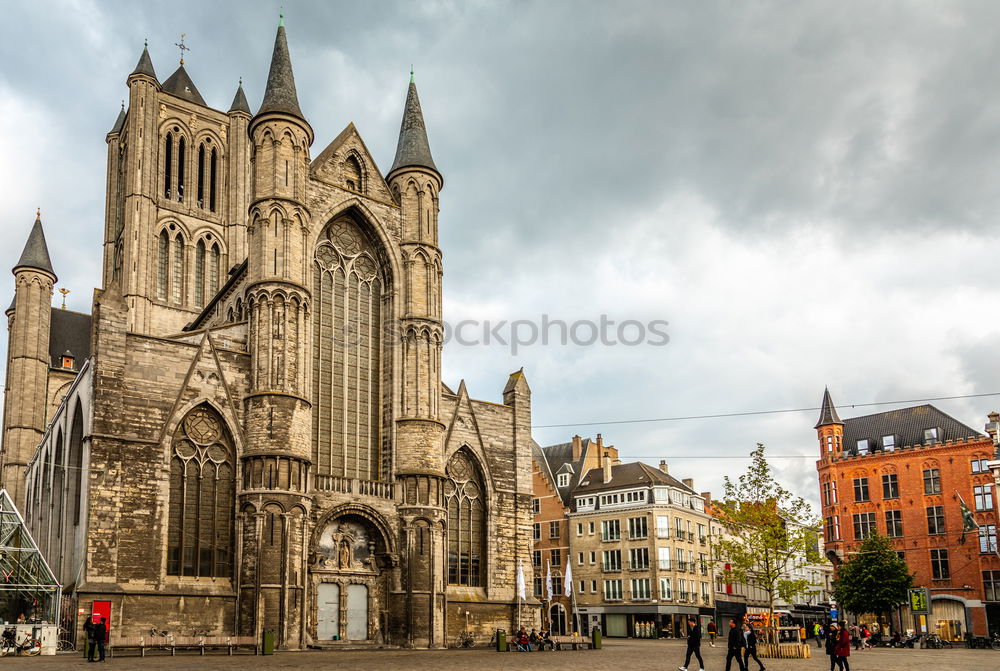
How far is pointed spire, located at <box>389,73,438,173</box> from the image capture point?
41.3 m

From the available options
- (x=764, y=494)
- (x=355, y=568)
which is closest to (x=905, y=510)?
(x=764, y=494)

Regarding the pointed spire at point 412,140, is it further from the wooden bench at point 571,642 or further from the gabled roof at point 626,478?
the gabled roof at point 626,478

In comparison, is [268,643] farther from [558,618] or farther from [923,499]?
[923,499]

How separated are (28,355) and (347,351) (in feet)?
92.4

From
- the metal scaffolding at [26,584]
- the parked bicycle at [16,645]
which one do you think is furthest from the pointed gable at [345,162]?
the parked bicycle at [16,645]

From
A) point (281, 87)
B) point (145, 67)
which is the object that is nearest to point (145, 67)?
point (145, 67)

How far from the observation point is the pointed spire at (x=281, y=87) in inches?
1463

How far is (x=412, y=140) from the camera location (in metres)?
42.1

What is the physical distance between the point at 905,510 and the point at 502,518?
115 feet

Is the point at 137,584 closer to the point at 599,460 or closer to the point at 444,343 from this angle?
the point at 444,343

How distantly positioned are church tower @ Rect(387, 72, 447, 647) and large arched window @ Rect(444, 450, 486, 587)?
1648 mm

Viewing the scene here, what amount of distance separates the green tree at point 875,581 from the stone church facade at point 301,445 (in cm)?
2387

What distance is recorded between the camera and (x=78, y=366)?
59.2 meters

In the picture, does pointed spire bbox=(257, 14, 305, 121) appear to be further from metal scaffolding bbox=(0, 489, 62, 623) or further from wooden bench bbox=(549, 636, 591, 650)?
wooden bench bbox=(549, 636, 591, 650)
